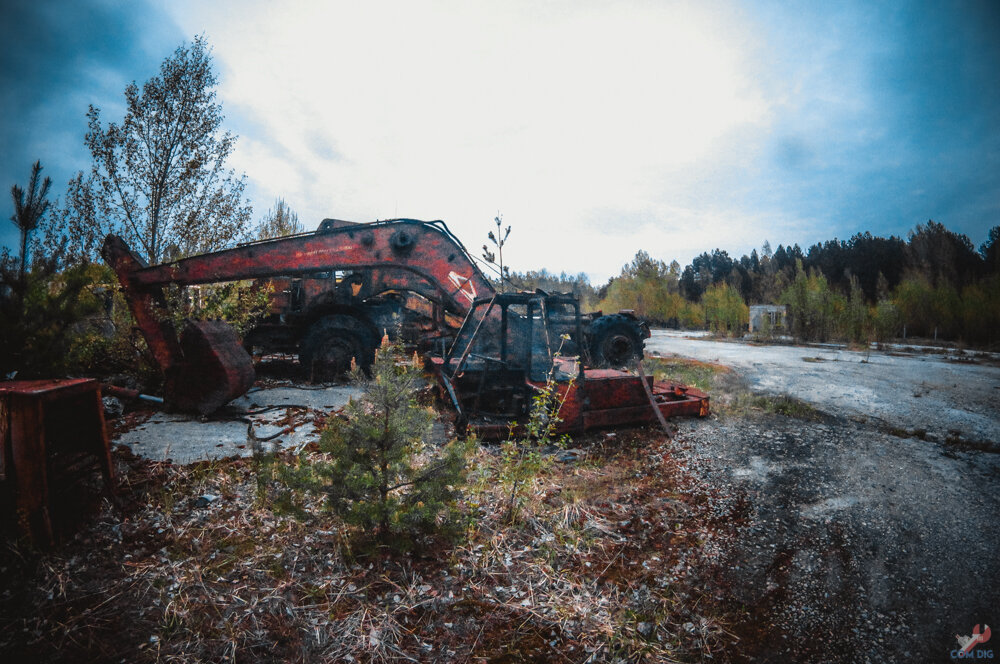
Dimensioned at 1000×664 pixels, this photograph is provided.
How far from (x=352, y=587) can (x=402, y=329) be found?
6.15 m

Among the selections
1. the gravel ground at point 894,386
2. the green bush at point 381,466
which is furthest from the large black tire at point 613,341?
the green bush at point 381,466

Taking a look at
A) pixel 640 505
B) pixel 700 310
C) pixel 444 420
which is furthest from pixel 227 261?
pixel 700 310

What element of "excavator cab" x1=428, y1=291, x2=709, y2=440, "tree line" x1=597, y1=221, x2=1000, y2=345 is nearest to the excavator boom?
"excavator cab" x1=428, y1=291, x2=709, y2=440

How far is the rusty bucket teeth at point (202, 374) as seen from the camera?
4.48 m

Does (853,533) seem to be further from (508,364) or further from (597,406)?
(508,364)

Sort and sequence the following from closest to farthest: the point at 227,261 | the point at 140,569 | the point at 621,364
A: the point at 140,569
the point at 227,261
the point at 621,364

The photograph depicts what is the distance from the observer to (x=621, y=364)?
793 centimetres

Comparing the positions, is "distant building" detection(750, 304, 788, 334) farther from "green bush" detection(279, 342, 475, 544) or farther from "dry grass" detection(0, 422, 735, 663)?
"green bush" detection(279, 342, 475, 544)

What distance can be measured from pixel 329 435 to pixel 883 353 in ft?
53.1

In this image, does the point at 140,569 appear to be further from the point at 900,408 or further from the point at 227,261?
the point at 900,408

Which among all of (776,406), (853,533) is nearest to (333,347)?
(853,533)

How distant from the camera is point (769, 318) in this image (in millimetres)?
19359

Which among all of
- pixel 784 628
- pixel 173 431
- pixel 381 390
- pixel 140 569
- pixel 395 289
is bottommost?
pixel 784 628

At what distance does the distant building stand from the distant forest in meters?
0.43
